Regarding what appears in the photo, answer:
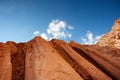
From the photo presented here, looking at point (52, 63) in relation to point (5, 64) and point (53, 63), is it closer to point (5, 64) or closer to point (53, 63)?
point (53, 63)

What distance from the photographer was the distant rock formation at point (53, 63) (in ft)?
Answer: 16.7

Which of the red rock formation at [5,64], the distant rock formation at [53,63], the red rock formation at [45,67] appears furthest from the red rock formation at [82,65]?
the red rock formation at [5,64]

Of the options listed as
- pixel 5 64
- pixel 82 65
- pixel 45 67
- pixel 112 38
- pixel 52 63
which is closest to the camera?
pixel 45 67

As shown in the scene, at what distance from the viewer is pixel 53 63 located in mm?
5582

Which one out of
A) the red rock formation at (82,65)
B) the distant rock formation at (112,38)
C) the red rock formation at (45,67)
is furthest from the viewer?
the distant rock formation at (112,38)

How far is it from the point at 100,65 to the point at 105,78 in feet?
3.44

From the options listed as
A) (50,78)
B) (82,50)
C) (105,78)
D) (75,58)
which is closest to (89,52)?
(82,50)

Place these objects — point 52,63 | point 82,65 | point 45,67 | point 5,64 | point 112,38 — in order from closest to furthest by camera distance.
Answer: point 45,67, point 52,63, point 5,64, point 82,65, point 112,38

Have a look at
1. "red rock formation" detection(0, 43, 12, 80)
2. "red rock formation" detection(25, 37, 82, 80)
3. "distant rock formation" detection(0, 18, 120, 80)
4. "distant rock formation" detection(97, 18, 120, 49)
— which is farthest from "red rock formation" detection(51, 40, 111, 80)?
"distant rock formation" detection(97, 18, 120, 49)

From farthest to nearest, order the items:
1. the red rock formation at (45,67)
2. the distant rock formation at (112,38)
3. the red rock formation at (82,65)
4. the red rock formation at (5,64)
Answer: the distant rock formation at (112,38)
the red rock formation at (82,65)
the red rock formation at (5,64)
the red rock formation at (45,67)

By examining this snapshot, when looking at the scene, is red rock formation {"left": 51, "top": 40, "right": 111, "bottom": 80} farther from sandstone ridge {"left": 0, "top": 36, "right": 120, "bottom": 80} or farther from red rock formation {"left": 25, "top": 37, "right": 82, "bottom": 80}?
red rock formation {"left": 25, "top": 37, "right": 82, "bottom": 80}

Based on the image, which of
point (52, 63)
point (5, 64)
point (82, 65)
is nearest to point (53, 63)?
point (52, 63)

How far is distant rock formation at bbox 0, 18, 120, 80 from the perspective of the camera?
5090 millimetres

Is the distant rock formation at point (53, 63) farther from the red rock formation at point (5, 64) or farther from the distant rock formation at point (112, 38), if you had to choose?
the distant rock formation at point (112, 38)
